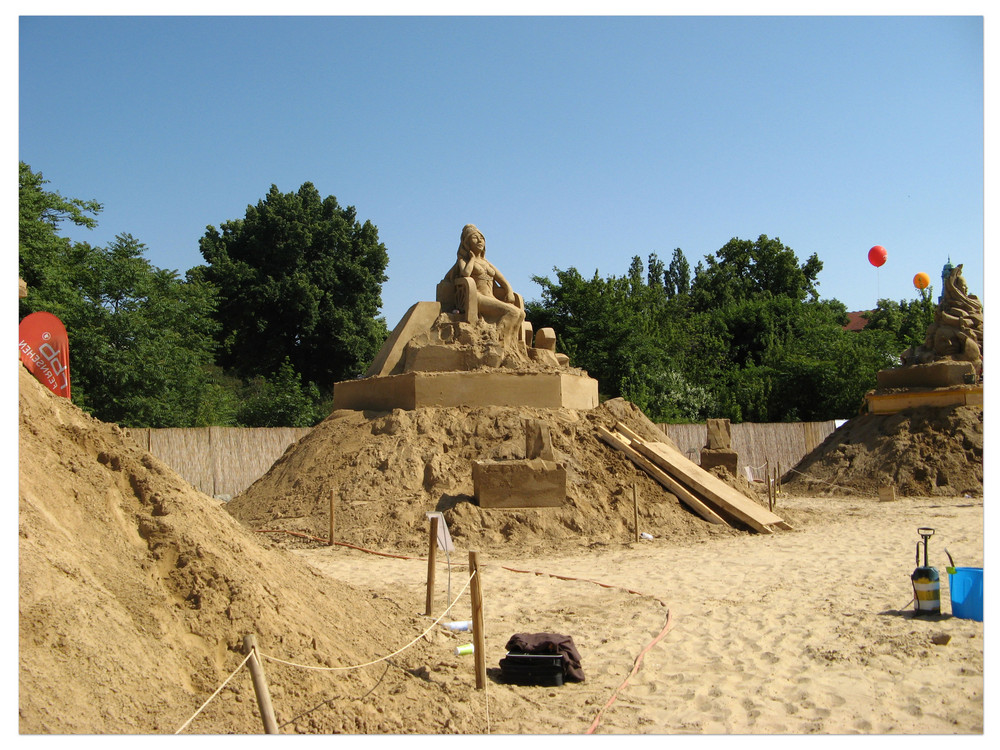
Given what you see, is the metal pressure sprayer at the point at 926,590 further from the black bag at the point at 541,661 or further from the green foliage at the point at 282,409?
the green foliage at the point at 282,409

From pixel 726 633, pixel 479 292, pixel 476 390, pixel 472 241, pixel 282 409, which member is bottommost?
pixel 726 633

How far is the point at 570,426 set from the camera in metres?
12.6

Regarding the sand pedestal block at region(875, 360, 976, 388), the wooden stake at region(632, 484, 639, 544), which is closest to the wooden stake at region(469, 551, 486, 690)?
the wooden stake at region(632, 484, 639, 544)

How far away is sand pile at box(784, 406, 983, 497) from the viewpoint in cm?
1714

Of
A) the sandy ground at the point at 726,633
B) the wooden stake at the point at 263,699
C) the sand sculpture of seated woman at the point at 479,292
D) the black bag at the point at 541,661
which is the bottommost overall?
the sandy ground at the point at 726,633

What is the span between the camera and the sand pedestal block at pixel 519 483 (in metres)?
10.7

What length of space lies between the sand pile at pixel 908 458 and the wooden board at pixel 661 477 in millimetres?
7389

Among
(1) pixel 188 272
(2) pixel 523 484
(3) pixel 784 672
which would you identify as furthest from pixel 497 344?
→ (1) pixel 188 272

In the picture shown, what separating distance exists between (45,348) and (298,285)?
21.8 m

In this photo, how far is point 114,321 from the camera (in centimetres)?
1909

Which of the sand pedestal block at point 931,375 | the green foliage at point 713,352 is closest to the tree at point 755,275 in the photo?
the green foliage at point 713,352

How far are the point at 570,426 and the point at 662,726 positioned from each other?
329 inches

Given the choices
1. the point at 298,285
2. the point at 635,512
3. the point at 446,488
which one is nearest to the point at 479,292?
the point at 446,488

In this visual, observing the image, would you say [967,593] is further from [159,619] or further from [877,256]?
[877,256]
